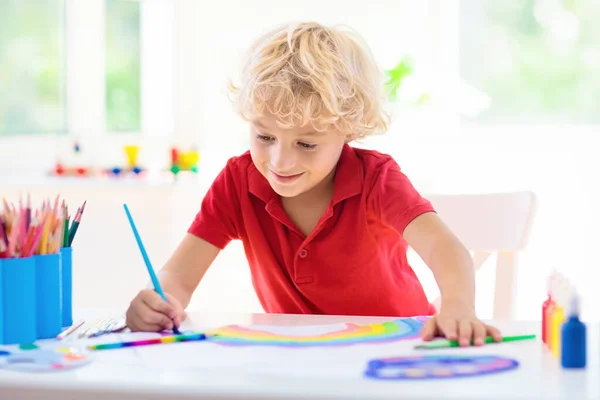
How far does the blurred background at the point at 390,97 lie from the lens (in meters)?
2.64

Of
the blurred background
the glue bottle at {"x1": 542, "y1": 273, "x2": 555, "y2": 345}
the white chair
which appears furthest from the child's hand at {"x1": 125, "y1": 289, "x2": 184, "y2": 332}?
the blurred background

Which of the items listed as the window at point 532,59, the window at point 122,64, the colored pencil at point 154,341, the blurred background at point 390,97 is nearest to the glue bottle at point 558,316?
the colored pencil at point 154,341

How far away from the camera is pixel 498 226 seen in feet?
4.47

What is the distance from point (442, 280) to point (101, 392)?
46 centimetres

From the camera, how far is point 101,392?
0.68 m

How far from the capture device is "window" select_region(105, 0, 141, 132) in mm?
2836

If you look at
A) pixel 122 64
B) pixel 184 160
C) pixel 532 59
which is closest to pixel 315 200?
pixel 184 160

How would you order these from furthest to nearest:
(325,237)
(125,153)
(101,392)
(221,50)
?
(221,50)
(125,153)
(325,237)
(101,392)

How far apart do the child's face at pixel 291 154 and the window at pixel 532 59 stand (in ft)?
7.34

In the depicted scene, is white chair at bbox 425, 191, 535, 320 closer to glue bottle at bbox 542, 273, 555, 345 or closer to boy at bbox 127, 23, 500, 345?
boy at bbox 127, 23, 500, 345

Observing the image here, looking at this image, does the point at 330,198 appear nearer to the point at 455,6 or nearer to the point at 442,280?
the point at 442,280

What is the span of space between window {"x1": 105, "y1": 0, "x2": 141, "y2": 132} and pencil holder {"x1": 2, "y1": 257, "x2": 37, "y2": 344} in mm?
2113

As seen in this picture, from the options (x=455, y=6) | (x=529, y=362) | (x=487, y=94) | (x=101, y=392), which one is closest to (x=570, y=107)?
(x=487, y=94)

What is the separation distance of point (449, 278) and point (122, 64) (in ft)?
7.04
